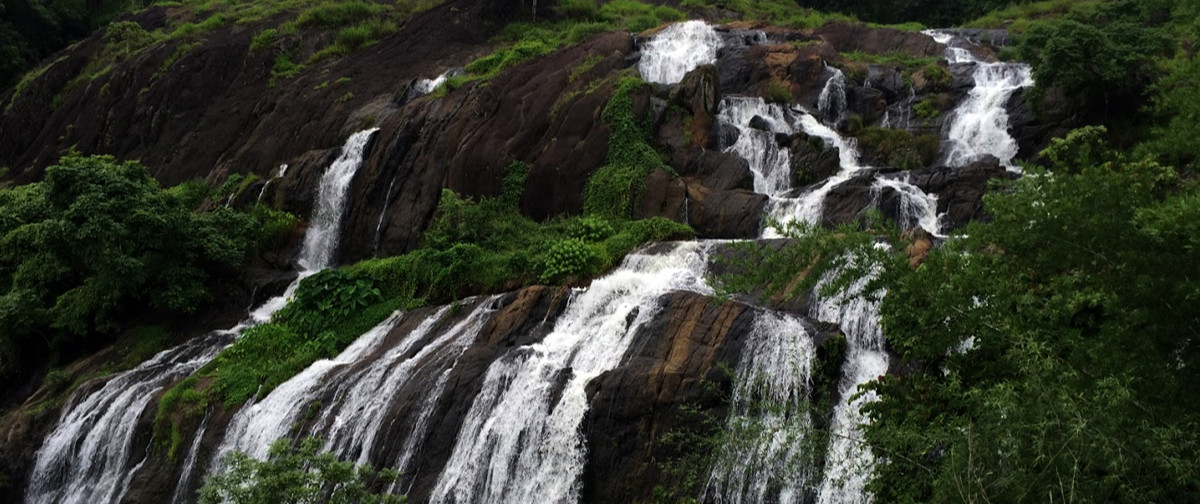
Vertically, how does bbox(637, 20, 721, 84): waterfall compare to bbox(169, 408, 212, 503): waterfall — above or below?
above

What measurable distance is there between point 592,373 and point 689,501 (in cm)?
320

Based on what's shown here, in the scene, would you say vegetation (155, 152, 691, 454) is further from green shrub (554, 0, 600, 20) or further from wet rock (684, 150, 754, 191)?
green shrub (554, 0, 600, 20)

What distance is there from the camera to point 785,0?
42812mm

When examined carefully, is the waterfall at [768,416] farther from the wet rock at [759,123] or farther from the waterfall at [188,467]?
the wet rock at [759,123]

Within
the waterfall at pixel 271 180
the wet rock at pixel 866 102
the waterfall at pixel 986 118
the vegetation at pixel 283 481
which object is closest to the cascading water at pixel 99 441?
the vegetation at pixel 283 481

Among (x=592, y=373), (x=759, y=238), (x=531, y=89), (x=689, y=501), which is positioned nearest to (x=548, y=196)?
(x=531, y=89)

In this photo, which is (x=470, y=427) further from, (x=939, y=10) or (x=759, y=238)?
(x=939, y=10)

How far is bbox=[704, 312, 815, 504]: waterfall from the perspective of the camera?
31.9 feet

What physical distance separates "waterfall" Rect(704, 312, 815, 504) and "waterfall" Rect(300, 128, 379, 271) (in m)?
15.5

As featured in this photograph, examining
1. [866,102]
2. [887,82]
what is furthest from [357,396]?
[887,82]

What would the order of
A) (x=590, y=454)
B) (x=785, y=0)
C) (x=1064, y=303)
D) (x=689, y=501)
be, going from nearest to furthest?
1. (x=1064, y=303)
2. (x=689, y=501)
3. (x=590, y=454)
4. (x=785, y=0)

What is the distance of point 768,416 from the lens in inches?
439

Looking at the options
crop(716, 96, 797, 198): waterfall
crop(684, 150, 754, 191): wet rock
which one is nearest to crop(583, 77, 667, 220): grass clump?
crop(684, 150, 754, 191): wet rock

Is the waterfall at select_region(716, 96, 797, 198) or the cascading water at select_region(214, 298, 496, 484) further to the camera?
the waterfall at select_region(716, 96, 797, 198)
